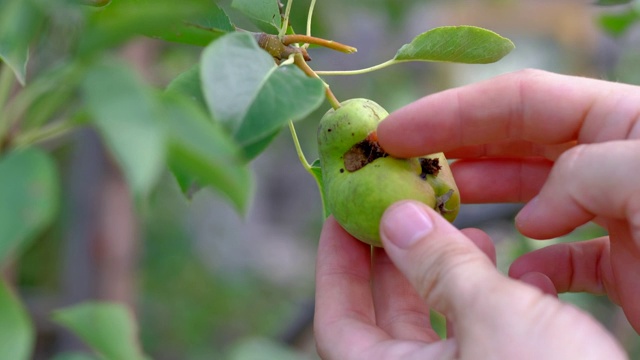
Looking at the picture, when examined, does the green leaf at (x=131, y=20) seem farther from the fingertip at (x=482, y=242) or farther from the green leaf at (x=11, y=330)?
the fingertip at (x=482, y=242)

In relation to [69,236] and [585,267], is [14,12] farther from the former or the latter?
[69,236]

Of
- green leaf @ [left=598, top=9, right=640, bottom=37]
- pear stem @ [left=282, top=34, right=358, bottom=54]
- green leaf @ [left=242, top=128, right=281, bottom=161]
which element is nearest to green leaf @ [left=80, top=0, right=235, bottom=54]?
green leaf @ [left=242, top=128, right=281, bottom=161]

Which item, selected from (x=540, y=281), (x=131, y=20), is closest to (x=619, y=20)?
(x=540, y=281)

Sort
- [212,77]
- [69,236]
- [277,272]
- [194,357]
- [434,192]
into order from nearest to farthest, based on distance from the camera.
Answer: [212,77] → [434,192] → [69,236] → [194,357] → [277,272]

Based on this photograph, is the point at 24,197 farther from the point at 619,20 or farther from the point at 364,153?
the point at 619,20

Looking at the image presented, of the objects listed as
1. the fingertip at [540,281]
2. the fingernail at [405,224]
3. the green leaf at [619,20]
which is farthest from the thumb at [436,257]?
the green leaf at [619,20]

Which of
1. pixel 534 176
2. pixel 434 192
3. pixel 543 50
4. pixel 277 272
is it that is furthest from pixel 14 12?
pixel 543 50
